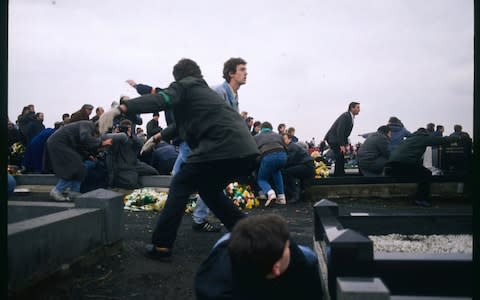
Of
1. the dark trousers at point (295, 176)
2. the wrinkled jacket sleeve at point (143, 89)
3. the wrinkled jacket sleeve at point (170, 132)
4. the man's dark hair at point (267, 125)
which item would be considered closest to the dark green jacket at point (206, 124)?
the wrinkled jacket sleeve at point (170, 132)

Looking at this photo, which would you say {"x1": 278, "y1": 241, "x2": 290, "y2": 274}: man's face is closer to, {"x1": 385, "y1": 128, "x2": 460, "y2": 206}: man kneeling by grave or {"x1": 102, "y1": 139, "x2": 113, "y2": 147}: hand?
{"x1": 102, "y1": 139, "x2": 113, "y2": 147}: hand

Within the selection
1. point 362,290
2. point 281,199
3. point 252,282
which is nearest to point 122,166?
point 281,199

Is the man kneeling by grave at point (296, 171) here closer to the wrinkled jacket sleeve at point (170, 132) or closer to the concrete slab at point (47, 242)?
the wrinkled jacket sleeve at point (170, 132)

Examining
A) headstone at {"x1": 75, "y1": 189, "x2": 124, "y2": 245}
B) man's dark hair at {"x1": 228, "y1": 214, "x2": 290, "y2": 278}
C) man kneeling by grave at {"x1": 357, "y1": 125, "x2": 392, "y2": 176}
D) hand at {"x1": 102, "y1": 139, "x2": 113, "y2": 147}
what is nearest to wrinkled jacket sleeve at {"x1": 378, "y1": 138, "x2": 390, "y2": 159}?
man kneeling by grave at {"x1": 357, "y1": 125, "x2": 392, "y2": 176}

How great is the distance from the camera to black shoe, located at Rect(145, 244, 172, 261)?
3.67 m

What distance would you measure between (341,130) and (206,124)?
6511 millimetres

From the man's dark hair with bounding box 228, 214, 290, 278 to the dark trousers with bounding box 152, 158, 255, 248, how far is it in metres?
1.82

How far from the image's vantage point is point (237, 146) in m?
3.67

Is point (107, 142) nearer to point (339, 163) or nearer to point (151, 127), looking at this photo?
point (151, 127)

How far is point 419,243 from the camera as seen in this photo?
3637 millimetres

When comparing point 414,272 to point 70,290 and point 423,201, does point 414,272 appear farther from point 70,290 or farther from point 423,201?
point 423,201

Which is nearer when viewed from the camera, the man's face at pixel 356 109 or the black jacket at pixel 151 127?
the man's face at pixel 356 109

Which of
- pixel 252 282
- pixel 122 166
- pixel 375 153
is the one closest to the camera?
pixel 252 282

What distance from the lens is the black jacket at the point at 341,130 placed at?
9.57 meters
